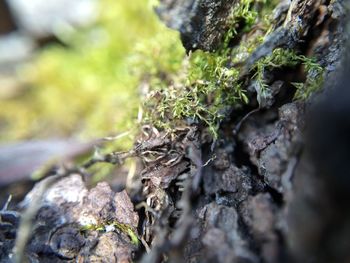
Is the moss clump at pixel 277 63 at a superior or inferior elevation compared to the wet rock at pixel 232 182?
superior

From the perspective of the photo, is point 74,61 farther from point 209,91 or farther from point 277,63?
point 277,63

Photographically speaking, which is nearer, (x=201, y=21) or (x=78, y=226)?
(x=78, y=226)

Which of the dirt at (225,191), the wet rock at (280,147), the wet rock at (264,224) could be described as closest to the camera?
the dirt at (225,191)

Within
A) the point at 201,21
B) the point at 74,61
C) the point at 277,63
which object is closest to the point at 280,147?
the point at 277,63

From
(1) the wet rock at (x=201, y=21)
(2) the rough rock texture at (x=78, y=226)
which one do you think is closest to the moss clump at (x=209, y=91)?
(1) the wet rock at (x=201, y=21)

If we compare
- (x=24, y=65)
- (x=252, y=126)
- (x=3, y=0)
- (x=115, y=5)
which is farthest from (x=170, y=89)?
(x=3, y=0)

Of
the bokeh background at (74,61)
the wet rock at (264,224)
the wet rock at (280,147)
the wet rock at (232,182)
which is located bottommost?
the bokeh background at (74,61)

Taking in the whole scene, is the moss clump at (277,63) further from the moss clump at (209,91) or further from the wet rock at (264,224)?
the wet rock at (264,224)

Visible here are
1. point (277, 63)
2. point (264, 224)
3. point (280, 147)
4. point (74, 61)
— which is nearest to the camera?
point (264, 224)

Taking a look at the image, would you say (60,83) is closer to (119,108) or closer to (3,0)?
(119,108)

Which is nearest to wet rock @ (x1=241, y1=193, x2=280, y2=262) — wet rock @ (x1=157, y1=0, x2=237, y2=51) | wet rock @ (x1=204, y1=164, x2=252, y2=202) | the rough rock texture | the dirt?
the dirt
